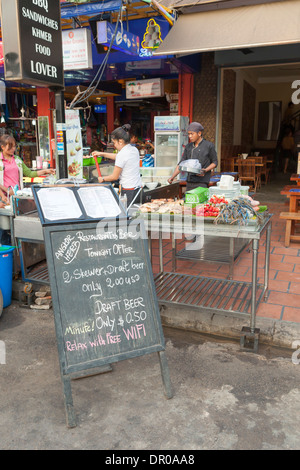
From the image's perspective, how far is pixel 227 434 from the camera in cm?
245

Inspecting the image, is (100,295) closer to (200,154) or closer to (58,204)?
(58,204)

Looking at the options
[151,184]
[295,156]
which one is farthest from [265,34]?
[295,156]

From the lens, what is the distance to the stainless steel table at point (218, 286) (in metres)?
3.49

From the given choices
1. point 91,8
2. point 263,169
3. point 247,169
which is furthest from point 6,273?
point 263,169

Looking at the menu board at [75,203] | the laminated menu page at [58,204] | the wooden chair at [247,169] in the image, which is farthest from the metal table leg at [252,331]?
the wooden chair at [247,169]

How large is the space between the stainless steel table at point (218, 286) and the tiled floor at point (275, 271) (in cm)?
18

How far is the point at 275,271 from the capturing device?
5043mm

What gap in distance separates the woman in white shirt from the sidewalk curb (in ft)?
6.14

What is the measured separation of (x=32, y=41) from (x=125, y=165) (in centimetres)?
184

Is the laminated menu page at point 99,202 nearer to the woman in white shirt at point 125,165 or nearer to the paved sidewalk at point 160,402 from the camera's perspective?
the paved sidewalk at point 160,402

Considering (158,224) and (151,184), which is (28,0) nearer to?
(158,224)

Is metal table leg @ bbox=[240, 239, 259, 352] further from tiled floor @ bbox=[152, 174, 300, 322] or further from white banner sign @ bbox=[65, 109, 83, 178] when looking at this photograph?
white banner sign @ bbox=[65, 109, 83, 178]

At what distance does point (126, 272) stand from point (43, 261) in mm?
2923

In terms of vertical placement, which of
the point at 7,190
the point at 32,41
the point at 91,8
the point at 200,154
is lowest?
the point at 7,190
